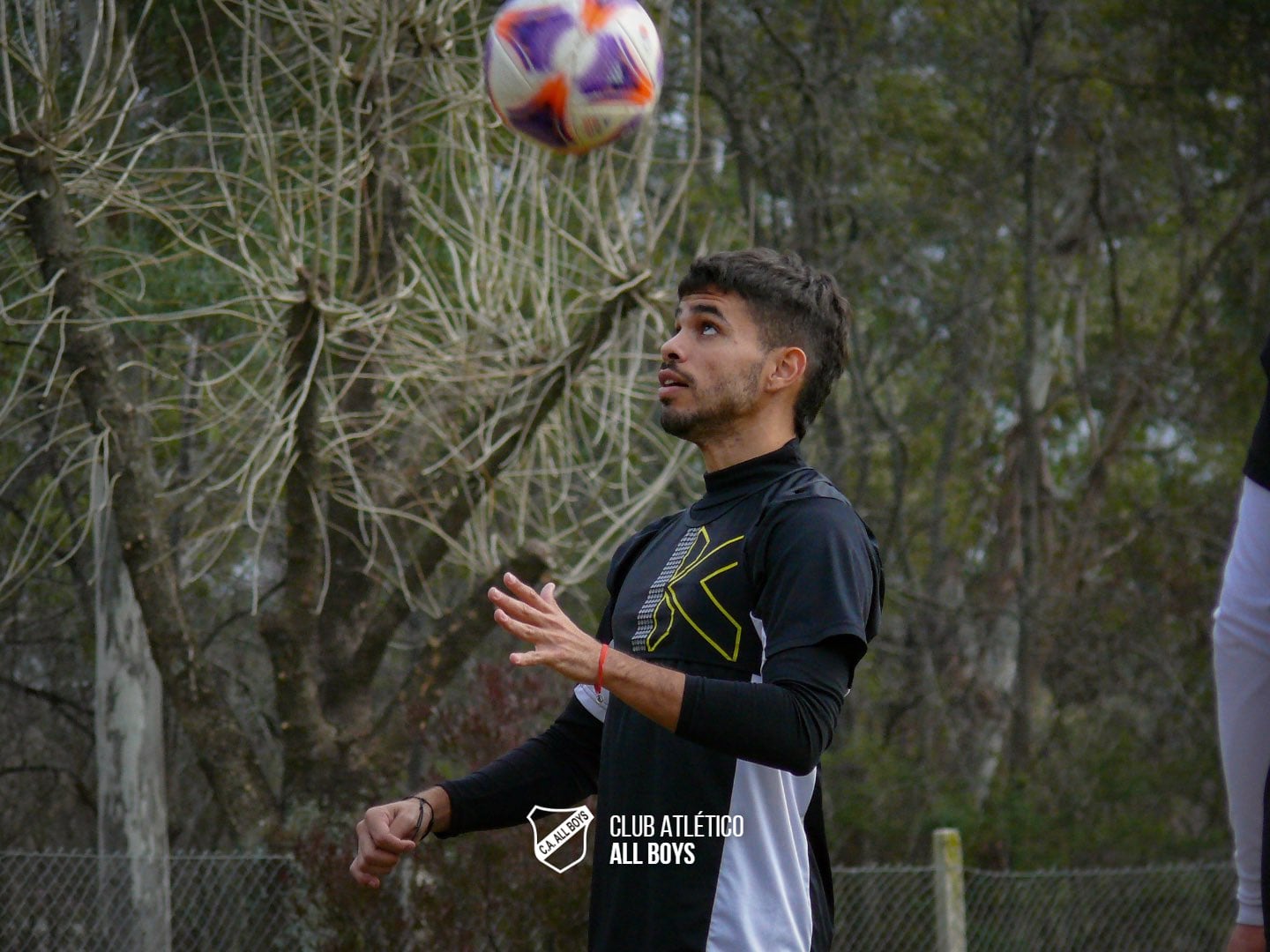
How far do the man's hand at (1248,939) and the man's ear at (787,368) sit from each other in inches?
48.4

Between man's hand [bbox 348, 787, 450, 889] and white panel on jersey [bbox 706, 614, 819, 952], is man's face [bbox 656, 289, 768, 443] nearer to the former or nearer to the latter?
white panel on jersey [bbox 706, 614, 819, 952]

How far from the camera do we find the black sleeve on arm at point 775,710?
200 centimetres

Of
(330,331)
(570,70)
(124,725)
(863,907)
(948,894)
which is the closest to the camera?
(570,70)

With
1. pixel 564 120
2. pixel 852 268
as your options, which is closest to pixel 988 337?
pixel 852 268

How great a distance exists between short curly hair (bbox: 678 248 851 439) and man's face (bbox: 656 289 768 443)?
2cm

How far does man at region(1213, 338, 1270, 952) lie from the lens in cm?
150

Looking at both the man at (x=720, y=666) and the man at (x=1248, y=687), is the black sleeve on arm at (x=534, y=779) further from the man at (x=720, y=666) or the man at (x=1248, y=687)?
the man at (x=1248, y=687)

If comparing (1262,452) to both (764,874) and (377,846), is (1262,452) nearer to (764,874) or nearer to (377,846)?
(764,874)

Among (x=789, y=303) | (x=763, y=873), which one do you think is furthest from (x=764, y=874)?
(x=789, y=303)

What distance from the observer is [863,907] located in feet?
21.5

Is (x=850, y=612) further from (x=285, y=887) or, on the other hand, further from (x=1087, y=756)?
(x=1087, y=756)

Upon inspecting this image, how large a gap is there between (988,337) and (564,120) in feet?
32.6

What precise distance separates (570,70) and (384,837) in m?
2.34

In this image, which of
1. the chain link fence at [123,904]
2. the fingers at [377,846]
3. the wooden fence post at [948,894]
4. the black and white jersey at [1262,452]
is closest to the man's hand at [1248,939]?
the black and white jersey at [1262,452]
